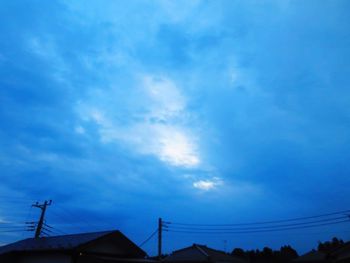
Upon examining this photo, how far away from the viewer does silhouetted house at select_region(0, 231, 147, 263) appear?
21.1 m

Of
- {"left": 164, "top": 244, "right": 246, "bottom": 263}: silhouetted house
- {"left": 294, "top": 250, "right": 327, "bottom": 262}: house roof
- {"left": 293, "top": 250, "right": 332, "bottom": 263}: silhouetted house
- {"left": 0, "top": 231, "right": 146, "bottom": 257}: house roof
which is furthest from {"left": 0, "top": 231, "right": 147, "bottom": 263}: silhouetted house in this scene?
{"left": 294, "top": 250, "right": 327, "bottom": 262}: house roof

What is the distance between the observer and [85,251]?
2158 centimetres

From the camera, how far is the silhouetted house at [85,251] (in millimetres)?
21141

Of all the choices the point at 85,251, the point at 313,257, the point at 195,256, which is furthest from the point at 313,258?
the point at 85,251

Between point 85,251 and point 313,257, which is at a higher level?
point 313,257

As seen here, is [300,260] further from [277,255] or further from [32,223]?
[32,223]

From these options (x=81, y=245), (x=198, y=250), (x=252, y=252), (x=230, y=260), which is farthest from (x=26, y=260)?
(x=252, y=252)

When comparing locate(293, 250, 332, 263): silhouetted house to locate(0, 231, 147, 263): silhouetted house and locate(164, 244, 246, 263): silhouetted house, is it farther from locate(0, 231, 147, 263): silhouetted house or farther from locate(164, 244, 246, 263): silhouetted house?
locate(0, 231, 147, 263): silhouetted house

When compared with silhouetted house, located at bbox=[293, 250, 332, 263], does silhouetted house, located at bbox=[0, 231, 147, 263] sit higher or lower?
lower

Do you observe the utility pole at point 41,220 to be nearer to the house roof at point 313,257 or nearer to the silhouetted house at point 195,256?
the silhouetted house at point 195,256

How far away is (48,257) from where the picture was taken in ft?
73.4

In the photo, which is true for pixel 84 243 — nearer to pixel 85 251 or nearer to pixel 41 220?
pixel 85 251

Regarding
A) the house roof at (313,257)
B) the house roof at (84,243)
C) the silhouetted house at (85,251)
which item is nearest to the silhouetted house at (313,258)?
the house roof at (313,257)

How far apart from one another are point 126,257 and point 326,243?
5055 centimetres
